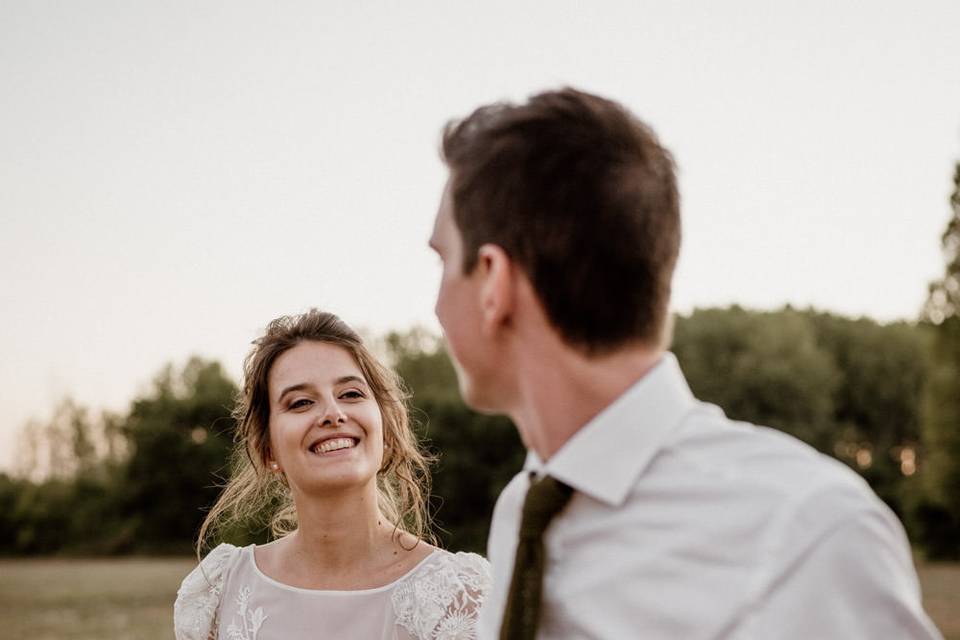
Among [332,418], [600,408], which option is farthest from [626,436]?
[332,418]

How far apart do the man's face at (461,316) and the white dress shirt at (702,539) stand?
0.62 ft

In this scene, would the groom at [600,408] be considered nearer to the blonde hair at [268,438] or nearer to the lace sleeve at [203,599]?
the blonde hair at [268,438]

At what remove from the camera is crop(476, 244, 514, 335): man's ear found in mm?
1804

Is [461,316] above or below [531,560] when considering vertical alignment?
above

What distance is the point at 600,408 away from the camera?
1.81 meters

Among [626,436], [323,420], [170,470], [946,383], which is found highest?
[626,436]

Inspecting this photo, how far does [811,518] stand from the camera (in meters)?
1.48

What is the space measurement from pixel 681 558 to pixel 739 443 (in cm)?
21

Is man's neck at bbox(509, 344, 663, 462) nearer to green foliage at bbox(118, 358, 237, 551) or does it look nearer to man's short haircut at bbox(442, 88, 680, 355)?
man's short haircut at bbox(442, 88, 680, 355)

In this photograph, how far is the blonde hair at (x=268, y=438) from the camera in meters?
4.80

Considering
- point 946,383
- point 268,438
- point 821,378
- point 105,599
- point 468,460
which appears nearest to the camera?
point 268,438

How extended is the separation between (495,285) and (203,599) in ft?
11.2

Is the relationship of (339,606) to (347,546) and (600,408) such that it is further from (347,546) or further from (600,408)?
(600,408)

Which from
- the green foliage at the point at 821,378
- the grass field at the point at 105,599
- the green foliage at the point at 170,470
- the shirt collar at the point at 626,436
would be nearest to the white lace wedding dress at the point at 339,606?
the shirt collar at the point at 626,436
